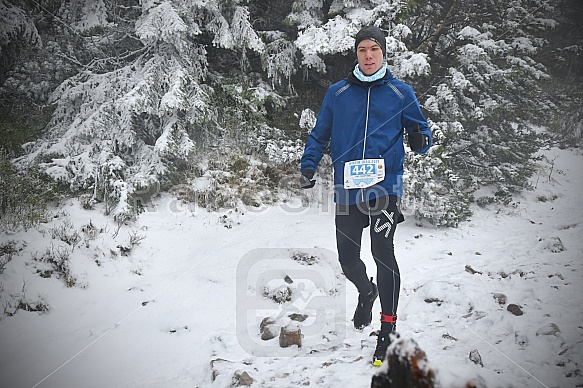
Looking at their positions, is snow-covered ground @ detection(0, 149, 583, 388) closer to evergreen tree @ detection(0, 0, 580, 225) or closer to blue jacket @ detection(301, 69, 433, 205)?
evergreen tree @ detection(0, 0, 580, 225)

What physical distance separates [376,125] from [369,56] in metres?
0.49

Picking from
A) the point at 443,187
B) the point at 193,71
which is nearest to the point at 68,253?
the point at 193,71

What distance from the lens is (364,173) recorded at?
266cm

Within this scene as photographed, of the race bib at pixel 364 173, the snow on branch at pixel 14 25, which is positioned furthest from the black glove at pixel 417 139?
the snow on branch at pixel 14 25

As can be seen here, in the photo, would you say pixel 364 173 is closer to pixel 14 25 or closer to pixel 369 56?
pixel 369 56

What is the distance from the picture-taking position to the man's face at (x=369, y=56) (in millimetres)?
2619

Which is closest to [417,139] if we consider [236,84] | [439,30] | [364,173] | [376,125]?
[376,125]

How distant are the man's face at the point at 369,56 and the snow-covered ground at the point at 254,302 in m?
1.98

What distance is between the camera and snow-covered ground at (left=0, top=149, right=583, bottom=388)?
98.7 inches

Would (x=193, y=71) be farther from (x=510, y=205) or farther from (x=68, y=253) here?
(x=510, y=205)

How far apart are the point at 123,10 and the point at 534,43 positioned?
7014 millimetres

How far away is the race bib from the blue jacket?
37mm

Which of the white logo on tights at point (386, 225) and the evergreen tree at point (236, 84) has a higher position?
the evergreen tree at point (236, 84)

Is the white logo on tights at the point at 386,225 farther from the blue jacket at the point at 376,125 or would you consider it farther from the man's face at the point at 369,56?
the man's face at the point at 369,56
